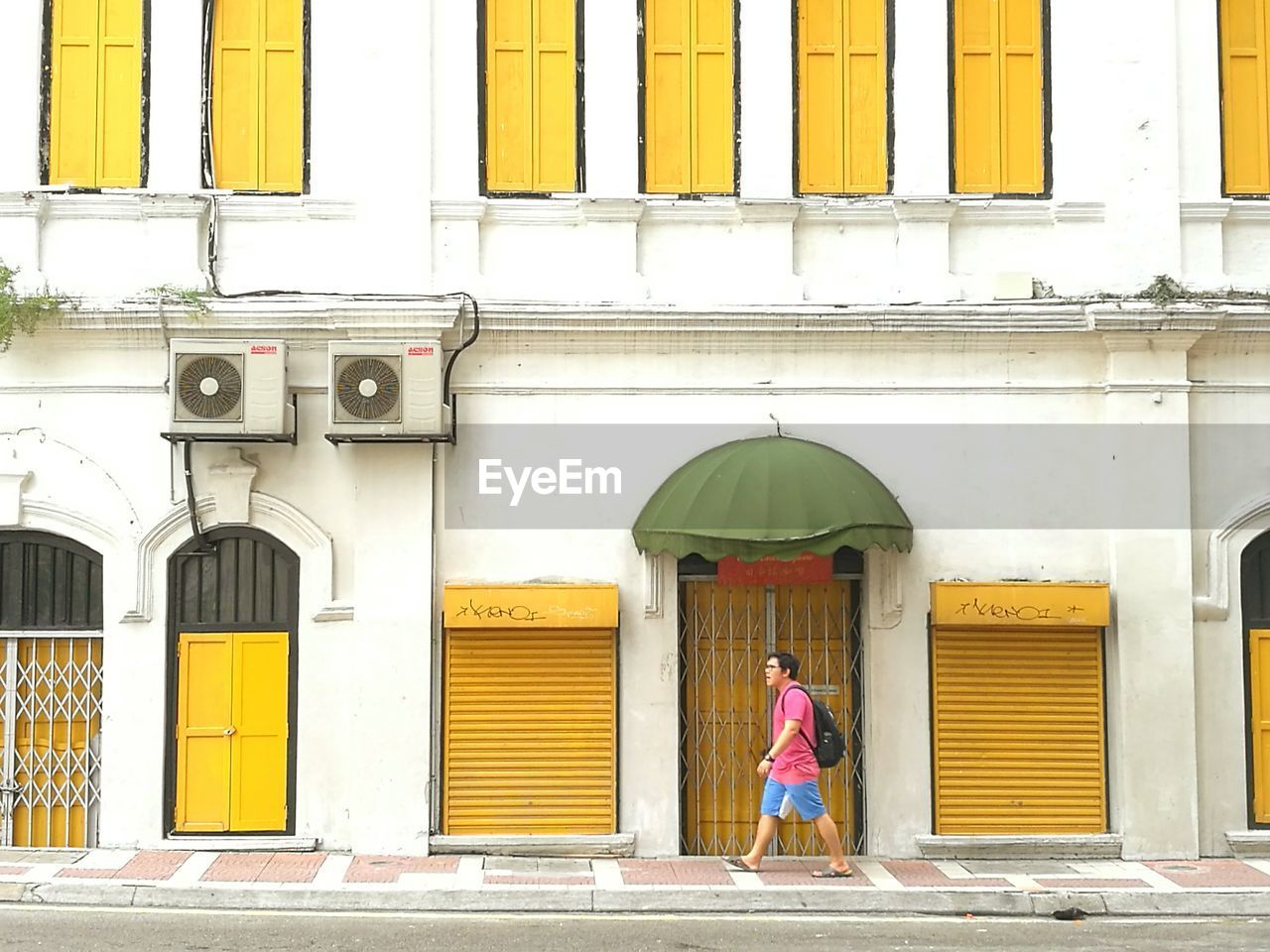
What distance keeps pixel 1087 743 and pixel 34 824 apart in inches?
339

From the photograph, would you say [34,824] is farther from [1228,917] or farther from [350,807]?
[1228,917]

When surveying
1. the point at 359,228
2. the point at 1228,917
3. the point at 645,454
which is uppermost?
the point at 359,228

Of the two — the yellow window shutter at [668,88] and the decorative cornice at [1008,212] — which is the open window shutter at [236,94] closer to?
the yellow window shutter at [668,88]

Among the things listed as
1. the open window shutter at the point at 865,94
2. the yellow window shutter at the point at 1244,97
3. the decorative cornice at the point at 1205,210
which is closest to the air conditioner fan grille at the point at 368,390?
the open window shutter at the point at 865,94

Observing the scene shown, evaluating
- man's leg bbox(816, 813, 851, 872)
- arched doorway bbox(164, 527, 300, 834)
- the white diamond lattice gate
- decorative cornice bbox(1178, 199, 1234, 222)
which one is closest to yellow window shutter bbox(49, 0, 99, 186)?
arched doorway bbox(164, 527, 300, 834)

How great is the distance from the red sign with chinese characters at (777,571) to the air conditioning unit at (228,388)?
3753 millimetres

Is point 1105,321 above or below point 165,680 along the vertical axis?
above

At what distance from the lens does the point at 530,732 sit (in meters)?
12.6

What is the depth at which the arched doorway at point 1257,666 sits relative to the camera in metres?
12.9

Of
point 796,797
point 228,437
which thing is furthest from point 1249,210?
point 228,437

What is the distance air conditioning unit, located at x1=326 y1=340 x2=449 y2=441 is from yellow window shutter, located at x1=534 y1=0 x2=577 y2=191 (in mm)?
1854

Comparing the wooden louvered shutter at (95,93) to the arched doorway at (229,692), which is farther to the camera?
the wooden louvered shutter at (95,93)

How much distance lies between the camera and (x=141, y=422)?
41.9 feet

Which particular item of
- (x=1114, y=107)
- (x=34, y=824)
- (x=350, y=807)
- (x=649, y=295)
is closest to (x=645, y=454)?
(x=649, y=295)
